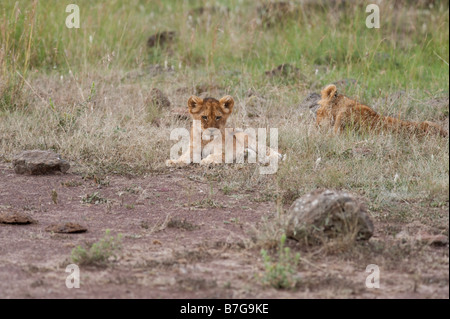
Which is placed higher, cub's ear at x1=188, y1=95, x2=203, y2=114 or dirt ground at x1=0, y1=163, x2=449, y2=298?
cub's ear at x1=188, y1=95, x2=203, y2=114

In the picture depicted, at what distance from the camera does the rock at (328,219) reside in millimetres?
4285

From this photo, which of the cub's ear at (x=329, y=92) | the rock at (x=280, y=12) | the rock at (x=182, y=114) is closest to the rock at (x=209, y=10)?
the rock at (x=280, y=12)

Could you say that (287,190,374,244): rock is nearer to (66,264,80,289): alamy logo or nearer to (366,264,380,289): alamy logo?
(366,264,380,289): alamy logo

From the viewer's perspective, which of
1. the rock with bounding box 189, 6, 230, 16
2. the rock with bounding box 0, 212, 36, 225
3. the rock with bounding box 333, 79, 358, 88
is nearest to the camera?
the rock with bounding box 0, 212, 36, 225

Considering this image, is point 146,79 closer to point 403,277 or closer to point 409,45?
point 409,45

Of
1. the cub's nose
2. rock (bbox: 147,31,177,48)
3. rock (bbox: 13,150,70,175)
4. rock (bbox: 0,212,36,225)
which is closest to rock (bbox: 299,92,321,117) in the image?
the cub's nose

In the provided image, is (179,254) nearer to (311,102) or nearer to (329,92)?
(329,92)

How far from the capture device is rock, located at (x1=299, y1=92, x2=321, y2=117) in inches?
331

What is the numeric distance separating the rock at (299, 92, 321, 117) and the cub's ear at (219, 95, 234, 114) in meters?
1.54

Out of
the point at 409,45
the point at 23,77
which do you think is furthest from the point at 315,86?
the point at 23,77

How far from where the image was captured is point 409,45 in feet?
36.0

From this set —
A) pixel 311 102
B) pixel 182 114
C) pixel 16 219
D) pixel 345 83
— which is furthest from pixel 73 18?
pixel 16 219

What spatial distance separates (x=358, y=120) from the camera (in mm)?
7465

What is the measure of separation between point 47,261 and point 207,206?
1.67 m
